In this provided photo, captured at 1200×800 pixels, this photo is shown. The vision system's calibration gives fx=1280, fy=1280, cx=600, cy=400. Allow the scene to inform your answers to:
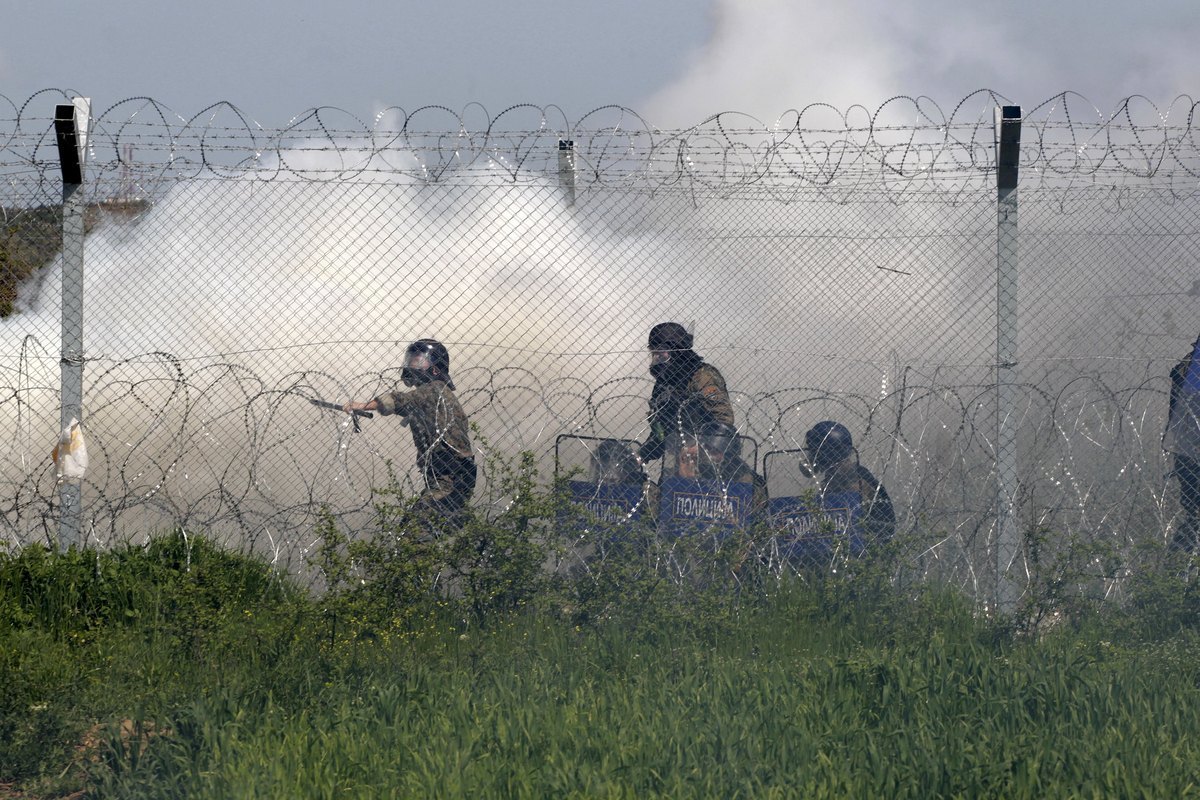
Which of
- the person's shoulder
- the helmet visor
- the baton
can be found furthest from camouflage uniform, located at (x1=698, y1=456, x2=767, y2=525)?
the baton

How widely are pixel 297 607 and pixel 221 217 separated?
2239 millimetres

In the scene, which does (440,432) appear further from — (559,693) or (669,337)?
(559,693)

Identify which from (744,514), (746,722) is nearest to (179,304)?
(744,514)

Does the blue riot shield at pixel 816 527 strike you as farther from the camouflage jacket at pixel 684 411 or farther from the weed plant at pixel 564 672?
the camouflage jacket at pixel 684 411

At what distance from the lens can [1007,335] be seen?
19.3ft

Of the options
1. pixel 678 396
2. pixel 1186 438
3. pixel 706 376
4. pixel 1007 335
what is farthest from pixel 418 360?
pixel 1186 438

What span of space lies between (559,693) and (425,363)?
8.78 ft

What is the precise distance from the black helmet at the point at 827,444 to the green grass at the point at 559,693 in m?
0.78

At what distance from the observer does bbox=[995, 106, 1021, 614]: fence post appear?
19.0 ft

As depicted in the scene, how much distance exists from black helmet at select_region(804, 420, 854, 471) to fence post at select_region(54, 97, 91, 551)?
3.40 metres

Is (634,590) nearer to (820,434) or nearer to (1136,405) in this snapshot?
(820,434)

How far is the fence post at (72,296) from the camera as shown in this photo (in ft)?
18.6

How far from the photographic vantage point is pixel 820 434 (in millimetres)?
6453

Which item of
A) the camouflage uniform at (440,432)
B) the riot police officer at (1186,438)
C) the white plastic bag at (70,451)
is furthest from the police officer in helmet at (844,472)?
the white plastic bag at (70,451)
